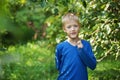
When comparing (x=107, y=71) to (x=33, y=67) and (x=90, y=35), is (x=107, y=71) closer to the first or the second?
(x=90, y=35)

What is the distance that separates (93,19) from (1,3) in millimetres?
4552

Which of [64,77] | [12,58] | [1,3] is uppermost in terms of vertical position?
[1,3]

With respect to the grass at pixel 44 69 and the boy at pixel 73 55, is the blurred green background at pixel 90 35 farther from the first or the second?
the boy at pixel 73 55

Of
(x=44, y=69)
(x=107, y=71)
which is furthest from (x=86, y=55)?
(x=44, y=69)

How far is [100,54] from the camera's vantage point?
5.53m

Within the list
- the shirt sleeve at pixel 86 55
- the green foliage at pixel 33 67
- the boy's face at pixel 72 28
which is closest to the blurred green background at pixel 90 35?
the green foliage at pixel 33 67

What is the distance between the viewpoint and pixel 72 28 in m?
3.37

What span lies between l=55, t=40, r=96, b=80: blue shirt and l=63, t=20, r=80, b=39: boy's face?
0.35 feet

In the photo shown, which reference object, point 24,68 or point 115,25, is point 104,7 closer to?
point 115,25

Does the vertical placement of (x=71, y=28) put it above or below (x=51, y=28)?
above

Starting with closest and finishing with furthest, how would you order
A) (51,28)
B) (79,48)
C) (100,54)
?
(79,48)
(100,54)
(51,28)

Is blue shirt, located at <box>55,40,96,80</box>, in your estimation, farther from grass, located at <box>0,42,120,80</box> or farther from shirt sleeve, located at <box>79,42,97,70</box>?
grass, located at <box>0,42,120,80</box>

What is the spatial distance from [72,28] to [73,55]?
26 centimetres

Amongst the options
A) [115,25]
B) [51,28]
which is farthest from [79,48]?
[51,28]
